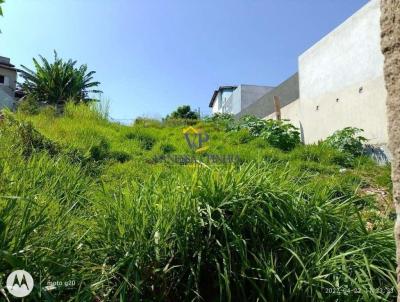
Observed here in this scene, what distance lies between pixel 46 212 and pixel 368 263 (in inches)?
60.2

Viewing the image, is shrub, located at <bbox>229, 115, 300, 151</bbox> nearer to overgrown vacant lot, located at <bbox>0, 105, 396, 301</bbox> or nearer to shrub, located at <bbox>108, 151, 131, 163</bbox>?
shrub, located at <bbox>108, 151, 131, 163</bbox>

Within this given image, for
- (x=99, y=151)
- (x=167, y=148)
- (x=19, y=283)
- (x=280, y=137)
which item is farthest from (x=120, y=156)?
(x=19, y=283)

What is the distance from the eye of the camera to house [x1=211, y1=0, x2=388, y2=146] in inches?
272

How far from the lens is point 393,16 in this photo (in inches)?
43.9

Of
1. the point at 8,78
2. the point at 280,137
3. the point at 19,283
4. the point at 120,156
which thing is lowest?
the point at 19,283

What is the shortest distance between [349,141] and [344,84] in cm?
153

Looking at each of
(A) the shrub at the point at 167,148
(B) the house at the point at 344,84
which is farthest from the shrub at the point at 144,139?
(B) the house at the point at 344,84

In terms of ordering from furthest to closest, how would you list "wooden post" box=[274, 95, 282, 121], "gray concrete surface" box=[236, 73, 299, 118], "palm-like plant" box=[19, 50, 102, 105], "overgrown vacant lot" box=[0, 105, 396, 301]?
"palm-like plant" box=[19, 50, 102, 105], "wooden post" box=[274, 95, 282, 121], "gray concrete surface" box=[236, 73, 299, 118], "overgrown vacant lot" box=[0, 105, 396, 301]

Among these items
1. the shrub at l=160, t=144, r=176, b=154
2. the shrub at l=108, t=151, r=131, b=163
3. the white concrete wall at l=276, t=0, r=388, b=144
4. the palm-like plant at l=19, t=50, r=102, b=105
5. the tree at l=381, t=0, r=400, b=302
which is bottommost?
the tree at l=381, t=0, r=400, b=302

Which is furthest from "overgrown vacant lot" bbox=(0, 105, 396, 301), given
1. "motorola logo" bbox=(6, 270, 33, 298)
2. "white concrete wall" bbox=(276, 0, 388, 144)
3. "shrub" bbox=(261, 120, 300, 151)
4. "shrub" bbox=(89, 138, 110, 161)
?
"shrub" bbox=(261, 120, 300, 151)

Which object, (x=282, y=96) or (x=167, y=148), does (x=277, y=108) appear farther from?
(x=167, y=148)

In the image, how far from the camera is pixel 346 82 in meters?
8.02

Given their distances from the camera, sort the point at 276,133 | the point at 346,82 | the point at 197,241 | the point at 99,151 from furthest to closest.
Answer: the point at 276,133, the point at 346,82, the point at 99,151, the point at 197,241

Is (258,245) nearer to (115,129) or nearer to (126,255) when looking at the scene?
(126,255)
